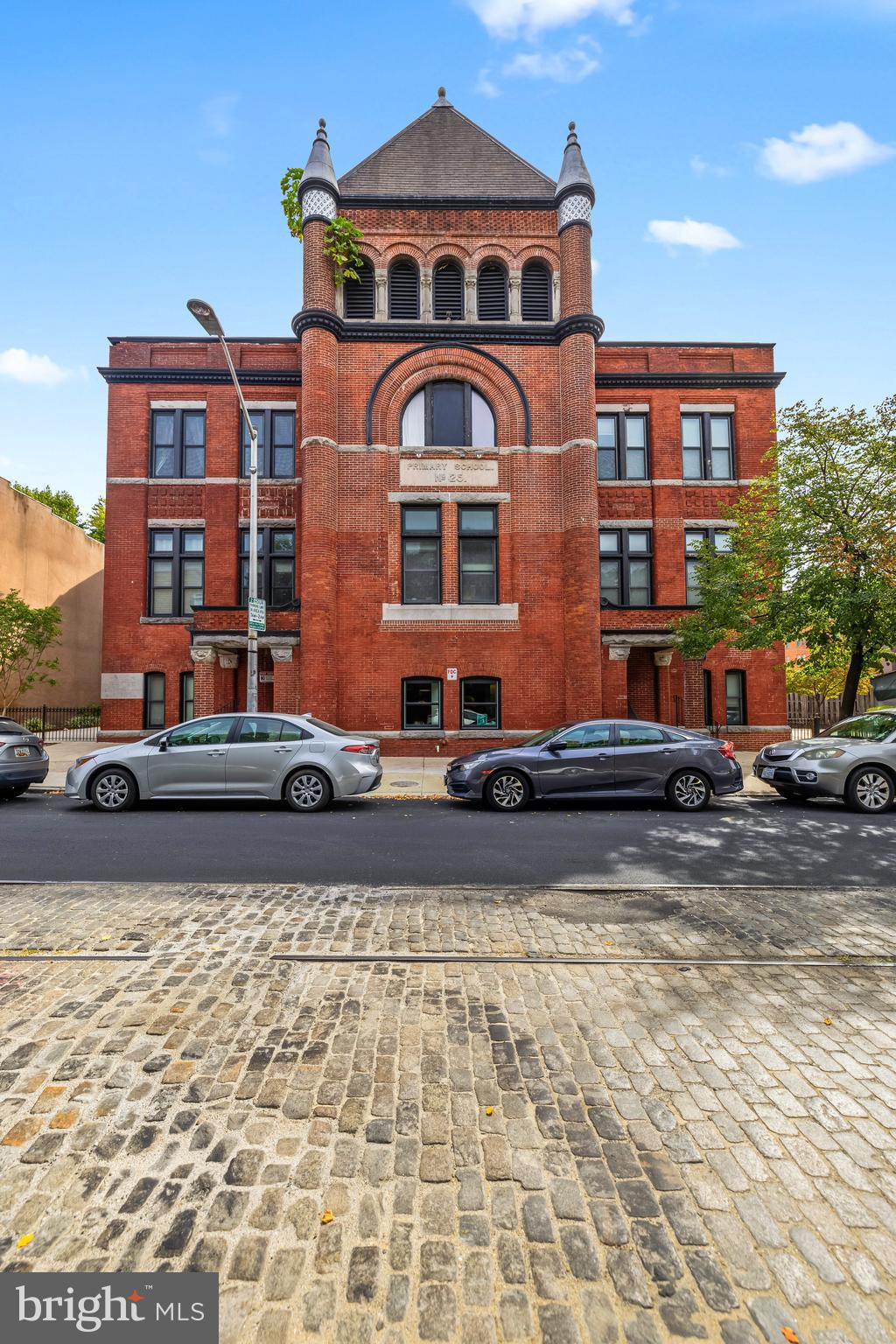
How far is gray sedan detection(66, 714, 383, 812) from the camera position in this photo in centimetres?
961

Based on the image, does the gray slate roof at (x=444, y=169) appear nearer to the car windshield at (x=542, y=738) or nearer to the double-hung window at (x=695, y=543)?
the double-hung window at (x=695, y=543)

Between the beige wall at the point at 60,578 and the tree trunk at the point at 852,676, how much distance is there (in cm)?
2788

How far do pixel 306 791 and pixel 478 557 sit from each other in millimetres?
10685

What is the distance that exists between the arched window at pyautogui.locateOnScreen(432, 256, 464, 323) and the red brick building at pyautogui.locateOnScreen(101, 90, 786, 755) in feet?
0.20

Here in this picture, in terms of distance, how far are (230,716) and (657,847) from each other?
22.5 ft

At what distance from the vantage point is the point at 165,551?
20.2m

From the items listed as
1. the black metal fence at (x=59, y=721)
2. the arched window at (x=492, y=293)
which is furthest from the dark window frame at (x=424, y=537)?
the black metal fence at (x=59, y=721)

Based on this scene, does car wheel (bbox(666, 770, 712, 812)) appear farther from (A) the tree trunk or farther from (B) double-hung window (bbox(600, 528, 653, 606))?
(B) double-hung window (bbox(600, 528, 653, 606))

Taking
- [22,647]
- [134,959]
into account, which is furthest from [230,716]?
[22,647]

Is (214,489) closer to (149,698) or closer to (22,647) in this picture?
(149,698)

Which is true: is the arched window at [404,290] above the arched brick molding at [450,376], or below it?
above

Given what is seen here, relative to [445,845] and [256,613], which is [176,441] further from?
[445,845]

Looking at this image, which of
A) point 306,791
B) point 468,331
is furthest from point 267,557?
point 306,791

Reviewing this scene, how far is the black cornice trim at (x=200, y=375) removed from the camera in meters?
19.8
